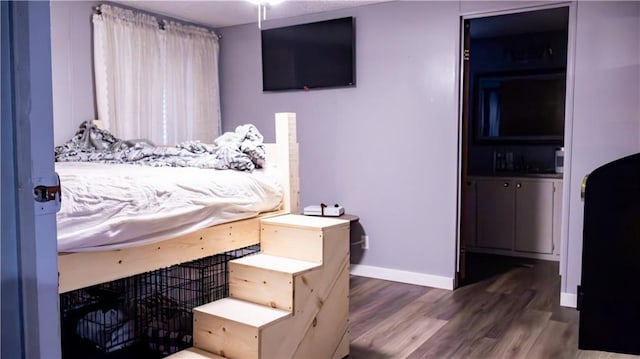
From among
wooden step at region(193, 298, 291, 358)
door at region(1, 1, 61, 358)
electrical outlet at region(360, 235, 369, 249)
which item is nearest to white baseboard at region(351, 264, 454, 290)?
electrical outlet at region(360, 235, 369, 249)

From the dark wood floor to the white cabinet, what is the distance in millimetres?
535

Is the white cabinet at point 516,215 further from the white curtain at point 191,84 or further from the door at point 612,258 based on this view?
the door at point 612,258

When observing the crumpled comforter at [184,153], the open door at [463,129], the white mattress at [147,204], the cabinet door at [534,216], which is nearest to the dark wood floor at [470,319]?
the open door at [463,129]

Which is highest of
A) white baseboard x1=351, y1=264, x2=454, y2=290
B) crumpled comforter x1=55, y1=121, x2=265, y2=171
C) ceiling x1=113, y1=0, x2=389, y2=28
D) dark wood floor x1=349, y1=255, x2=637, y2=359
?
ceiling x1=113, y1=0, x2=389, y2=28

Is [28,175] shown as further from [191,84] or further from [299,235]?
[191,84]

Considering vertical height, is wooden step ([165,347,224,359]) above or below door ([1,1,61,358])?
below

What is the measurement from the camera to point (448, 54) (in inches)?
151

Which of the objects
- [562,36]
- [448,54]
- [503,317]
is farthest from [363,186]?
[562,36]

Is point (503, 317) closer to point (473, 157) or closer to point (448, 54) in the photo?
point (448, 54)

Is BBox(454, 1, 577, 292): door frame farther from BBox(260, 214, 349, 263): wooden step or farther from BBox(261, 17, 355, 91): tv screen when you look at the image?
BBox(260, 214, 349, 263): wooden step

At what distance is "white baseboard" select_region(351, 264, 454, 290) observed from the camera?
3.95 m

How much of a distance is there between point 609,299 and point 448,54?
272 cm

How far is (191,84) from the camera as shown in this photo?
15.5 ft

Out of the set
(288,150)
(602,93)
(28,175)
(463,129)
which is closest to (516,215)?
(463,129)
